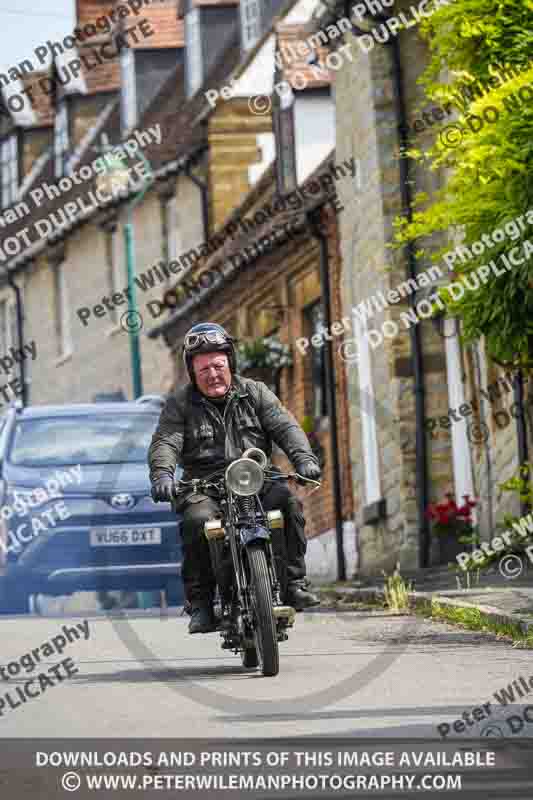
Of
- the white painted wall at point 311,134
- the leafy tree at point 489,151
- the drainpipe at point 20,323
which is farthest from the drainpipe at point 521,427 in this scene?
the drainpipe at point 20,323

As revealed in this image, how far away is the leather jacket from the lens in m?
10.9

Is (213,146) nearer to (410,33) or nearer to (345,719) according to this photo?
(410,33)

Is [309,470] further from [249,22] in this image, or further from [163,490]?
[249,22]

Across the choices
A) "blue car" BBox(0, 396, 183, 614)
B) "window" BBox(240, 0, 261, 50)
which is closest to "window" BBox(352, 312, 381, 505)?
"blue car" BBox(0, 396, 183, 614)

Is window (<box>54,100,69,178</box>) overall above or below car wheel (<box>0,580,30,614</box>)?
above

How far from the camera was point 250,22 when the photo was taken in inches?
1469

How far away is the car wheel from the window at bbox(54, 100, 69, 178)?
33.9 meters

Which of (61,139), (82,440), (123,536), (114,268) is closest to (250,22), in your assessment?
(114,268)

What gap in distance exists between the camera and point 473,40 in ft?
51.2

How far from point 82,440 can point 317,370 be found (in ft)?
40.4

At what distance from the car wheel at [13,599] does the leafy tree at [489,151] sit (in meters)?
4.34

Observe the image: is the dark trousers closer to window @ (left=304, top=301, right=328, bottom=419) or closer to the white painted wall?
window @ (left=304, top=301, right=328, bottom=419)

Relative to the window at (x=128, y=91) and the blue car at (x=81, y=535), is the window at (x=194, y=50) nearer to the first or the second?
the window at (x=128, y=91)

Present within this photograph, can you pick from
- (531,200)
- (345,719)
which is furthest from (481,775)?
(531,200)
